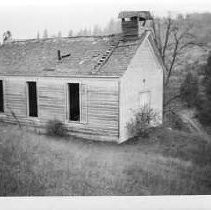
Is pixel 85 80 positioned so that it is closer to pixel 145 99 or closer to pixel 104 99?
pixel 104 99

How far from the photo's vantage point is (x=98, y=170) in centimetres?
761

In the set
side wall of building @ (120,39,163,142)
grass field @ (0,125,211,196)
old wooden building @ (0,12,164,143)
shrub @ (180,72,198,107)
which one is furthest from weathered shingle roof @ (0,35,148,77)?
grass field @ (0,125,211,196)

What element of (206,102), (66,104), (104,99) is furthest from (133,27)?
(206,102)

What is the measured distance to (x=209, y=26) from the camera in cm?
769

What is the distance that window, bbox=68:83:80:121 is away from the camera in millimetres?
12031

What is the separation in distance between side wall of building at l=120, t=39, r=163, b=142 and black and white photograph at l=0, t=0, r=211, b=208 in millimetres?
37

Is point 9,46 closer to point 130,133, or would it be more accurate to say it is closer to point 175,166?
point 130,133

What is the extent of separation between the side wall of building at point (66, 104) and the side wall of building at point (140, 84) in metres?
0.33

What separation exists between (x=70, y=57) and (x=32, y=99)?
2035 millimetres

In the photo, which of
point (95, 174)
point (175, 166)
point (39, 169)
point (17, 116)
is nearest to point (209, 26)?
point (175, 166)

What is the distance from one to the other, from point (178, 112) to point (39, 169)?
7.59 m

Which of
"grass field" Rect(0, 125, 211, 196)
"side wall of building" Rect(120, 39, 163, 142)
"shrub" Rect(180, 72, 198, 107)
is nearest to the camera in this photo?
"grass field" Rect(0, 125, 211, 196)

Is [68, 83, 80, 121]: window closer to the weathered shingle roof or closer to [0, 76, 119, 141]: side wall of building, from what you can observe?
[0, 76, 119, 141]: side wall of building

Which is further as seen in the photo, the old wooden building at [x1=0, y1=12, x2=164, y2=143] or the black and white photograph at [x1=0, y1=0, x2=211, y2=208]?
the old wooden building at [x1=0, y1=12, x2=164, y2=143]
